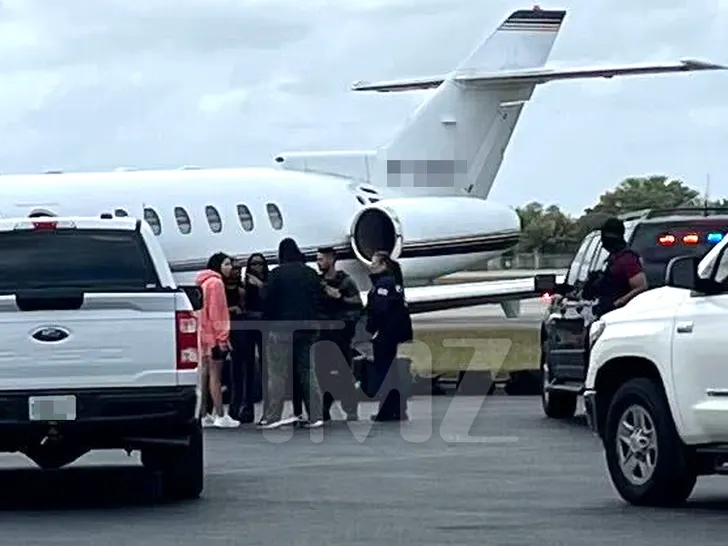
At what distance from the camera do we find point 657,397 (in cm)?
1365

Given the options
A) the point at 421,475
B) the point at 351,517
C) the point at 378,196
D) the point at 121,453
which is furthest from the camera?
the point at 378,196

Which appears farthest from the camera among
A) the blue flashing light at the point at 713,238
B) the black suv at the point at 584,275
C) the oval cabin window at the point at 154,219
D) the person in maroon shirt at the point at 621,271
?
the oval cabin window at the point at 154,219

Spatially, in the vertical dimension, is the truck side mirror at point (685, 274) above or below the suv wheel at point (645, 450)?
above

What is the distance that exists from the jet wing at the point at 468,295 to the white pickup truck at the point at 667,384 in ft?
63.0

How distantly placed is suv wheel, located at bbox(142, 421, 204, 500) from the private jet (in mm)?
17428

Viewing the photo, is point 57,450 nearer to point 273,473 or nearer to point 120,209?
point 273,473

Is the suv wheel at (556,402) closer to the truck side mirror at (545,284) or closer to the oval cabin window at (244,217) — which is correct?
the truck side mirror at (545,284)

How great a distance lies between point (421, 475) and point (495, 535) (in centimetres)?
414

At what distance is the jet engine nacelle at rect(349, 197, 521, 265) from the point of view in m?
35.3

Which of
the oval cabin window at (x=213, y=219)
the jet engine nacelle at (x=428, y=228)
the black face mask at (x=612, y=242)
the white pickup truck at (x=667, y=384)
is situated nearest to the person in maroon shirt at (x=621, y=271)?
the black face mask at (x=612, y=242)

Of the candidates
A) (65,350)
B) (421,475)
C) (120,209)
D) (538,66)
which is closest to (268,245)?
(120,209)

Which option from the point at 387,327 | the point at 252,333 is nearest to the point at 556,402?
the point at 387,327

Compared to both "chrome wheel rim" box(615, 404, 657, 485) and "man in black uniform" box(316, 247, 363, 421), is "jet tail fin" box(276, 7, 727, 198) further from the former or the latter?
"chrome wheel rim" box(615, 404, 657, 485)

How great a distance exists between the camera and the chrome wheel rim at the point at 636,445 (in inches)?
540
